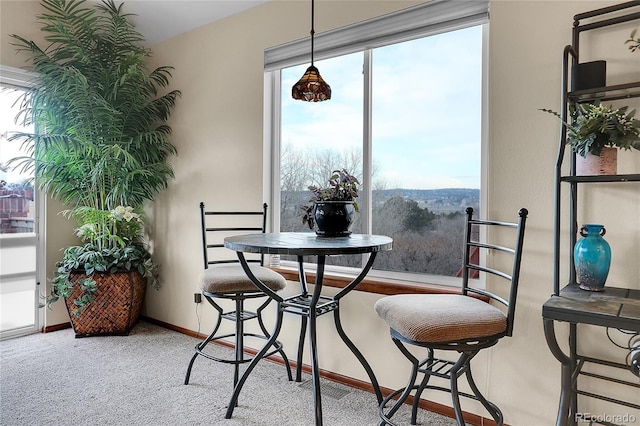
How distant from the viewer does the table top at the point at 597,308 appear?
1278 mm

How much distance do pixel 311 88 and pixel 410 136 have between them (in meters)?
0.74

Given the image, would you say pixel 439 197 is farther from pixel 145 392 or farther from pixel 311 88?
pixel 145 392

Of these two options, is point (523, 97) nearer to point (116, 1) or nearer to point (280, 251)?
point (280, 251)

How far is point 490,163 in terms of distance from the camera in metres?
2.08

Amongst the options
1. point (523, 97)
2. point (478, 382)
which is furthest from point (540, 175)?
point (478, 382)

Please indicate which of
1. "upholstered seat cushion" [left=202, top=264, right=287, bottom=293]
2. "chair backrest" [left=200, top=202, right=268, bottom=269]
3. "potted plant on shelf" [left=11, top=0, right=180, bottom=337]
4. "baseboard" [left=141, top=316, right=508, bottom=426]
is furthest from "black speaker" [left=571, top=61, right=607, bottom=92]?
"potted plant on shelf" [left=11, top=0, right=180, bottom=337]

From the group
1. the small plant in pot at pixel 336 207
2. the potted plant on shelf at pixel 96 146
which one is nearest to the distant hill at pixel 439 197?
the small plant in pot at pixel 336 207

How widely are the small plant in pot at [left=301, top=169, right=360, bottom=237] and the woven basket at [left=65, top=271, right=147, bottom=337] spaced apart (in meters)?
2.05

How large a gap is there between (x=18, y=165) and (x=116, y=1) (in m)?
1.49

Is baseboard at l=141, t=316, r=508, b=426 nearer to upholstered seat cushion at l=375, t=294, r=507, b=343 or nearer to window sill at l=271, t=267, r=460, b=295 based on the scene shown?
window sill at l=271, t=267, r=460, b=295

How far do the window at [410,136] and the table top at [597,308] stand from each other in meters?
0.81

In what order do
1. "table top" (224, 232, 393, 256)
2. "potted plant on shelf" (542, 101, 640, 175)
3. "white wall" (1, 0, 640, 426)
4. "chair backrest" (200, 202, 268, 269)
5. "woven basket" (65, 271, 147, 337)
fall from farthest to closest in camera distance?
"woven basket" (65, 271, 147, 337) < "chair backrest" (200, 202, 268, 269) < "white wall" (1, 0, 640, 426) < "table top" (224, 232, 393, 256) < "potted plant on shelf" (542, 101, 640, 175)

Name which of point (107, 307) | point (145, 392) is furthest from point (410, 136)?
point (107, 307)

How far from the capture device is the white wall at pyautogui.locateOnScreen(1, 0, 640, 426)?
1875mm
